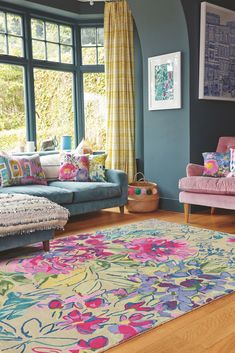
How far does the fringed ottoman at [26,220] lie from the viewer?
3188 mm

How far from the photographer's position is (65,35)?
6383mm

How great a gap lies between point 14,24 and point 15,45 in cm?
28

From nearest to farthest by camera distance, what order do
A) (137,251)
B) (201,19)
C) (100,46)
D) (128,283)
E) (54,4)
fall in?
1. (128,283)
2. (137,251)
3. (201,19)
4. (54,4)
5. (100,46)

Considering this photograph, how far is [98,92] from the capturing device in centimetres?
663

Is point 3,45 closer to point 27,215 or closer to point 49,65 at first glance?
Answer: point 49,65

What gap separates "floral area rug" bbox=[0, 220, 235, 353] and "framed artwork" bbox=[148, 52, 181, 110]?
6.22ft

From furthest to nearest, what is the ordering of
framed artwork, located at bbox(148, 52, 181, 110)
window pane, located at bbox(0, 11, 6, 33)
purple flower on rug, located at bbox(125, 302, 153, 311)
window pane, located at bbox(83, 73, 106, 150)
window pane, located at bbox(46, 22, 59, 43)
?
window pane, located at bbox(83, 73, 106, 150) → window pane, located at bbox(46, 22, 59, 43) → window pane, located at bbox(0, 11, 6, 33) → framed artwork, located at bbox(148, 52, 181, 110) → purple flower on rug, located at bbox(125, 302, 153, 311)

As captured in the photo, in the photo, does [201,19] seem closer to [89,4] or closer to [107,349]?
[89,4]

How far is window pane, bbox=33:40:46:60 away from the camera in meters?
6.03

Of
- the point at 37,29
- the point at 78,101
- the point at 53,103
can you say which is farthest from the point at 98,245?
the point at 37,29

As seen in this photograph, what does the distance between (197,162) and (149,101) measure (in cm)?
101

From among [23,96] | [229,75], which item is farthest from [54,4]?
[229,75]

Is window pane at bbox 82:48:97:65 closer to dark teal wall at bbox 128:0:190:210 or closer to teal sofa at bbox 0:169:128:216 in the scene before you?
dark teal wall at bbox 128:0:190:210

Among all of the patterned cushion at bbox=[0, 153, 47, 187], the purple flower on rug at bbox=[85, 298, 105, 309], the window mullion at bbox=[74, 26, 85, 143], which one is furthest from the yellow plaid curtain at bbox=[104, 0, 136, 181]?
the purple flower on rug at bbox=[85, 298, 105, 309]
